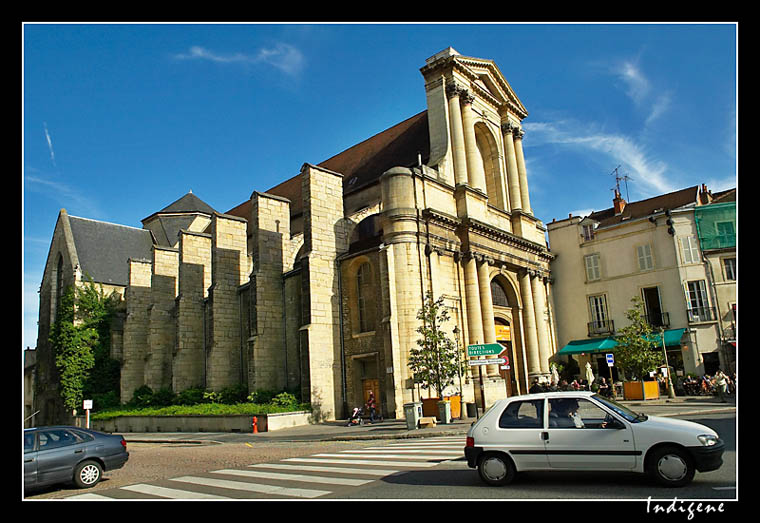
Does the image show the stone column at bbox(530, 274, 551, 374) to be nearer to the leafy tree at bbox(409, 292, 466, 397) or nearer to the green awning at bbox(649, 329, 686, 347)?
the green awning at bbox(649, 329, 686, 347)

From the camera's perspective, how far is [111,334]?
36.8 meters

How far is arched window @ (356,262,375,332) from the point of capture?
83.1 feet

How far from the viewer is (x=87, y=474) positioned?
31.8 feet

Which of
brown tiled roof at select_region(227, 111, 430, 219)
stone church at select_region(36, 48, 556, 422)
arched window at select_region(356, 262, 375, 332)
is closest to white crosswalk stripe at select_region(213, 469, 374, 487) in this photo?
stone church at select_region(36, 48, 556, 422)

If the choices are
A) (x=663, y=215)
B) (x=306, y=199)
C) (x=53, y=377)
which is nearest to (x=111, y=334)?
(x=53, y=377)

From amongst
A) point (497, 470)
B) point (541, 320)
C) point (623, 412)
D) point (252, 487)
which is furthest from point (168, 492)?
point (541, 320)

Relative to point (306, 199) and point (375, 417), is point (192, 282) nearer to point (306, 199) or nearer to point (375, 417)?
point (306, 199)

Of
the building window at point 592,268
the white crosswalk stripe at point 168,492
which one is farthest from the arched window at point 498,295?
the white crosswalk stripe at point 168,492

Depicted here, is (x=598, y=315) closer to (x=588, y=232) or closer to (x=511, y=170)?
(x=588, y=232)

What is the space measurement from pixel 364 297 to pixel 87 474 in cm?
1660

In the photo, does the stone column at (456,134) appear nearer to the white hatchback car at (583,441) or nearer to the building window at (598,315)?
the building window at (598,315)

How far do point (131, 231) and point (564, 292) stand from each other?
110 ft

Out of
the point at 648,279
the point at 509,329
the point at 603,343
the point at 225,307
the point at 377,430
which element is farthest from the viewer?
the point at 603,343

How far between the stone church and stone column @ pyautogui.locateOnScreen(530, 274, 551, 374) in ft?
0.30
